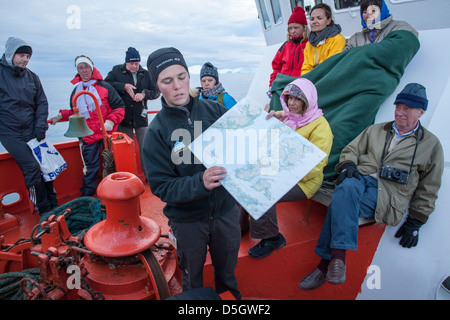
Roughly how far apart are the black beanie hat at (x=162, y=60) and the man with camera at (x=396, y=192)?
1608mm

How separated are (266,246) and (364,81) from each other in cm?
203

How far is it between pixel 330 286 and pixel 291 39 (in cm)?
325

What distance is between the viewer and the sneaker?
234cm

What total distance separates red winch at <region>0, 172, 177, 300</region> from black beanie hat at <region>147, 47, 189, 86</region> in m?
0.83

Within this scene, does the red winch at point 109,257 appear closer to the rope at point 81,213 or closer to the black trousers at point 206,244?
the black trousers at point 206,244

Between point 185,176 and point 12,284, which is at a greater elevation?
point 185,176

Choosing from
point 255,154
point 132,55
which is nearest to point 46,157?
point 132,55

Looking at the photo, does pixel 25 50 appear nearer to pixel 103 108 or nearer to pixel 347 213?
pixel 103 108

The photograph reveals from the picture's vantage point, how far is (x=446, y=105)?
263 centimetres

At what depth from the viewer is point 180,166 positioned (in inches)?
62.9

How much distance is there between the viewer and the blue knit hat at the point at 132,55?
4383 mm
